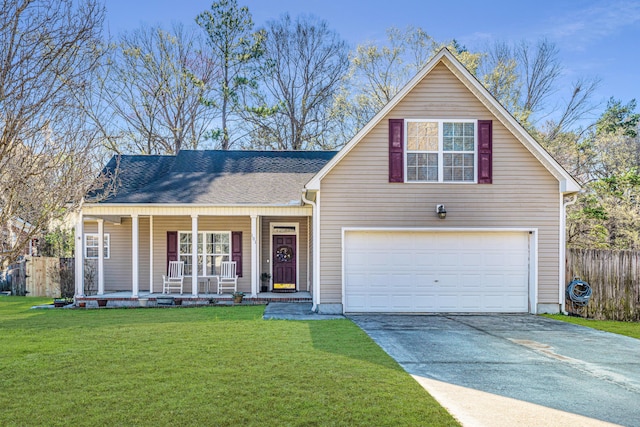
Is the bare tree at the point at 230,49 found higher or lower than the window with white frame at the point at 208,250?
higher

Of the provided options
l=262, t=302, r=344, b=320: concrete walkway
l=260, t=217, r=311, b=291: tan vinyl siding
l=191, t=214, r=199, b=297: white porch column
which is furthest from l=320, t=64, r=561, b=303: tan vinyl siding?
l=191, t=214, r=199, b=297: white porch column

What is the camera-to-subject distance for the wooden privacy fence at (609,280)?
11.8m

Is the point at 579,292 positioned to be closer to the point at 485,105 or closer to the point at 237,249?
the point at 485,105

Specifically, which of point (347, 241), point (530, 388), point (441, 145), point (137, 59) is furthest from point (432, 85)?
point (137, 59)

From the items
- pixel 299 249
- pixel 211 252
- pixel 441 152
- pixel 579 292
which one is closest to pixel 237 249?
pixel 211 252

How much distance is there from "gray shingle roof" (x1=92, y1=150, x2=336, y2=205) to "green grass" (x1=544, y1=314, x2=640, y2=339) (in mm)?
7348

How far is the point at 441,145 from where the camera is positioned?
11.9 meters

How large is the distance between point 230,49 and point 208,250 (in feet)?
47.6

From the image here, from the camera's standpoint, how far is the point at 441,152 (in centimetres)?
1189

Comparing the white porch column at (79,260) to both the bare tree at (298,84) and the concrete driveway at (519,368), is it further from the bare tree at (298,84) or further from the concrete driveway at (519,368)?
the bare tree at (298,84)

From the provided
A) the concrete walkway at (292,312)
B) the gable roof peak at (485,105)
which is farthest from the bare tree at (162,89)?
the gable roof peak at (485,105)

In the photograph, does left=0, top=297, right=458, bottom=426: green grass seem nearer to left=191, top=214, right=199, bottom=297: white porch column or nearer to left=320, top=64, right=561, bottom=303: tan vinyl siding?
left=320, top=64, right=561, bottom=303: tan vinyl siding

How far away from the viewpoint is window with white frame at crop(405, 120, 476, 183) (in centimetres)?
1187

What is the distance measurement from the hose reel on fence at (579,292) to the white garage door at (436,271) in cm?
101
